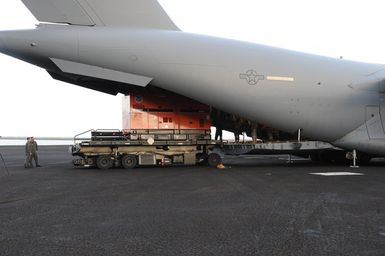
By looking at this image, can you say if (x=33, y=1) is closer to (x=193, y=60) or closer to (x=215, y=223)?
(x=193, y=60)

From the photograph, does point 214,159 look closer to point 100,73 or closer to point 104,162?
point 104,162

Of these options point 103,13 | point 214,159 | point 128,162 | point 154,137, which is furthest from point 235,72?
point 128,162

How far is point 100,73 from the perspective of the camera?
14289mm

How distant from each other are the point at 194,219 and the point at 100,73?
9854mm

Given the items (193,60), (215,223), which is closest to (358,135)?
(193,60)

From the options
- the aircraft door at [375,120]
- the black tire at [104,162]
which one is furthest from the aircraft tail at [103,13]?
the aircraft door at [375,120]

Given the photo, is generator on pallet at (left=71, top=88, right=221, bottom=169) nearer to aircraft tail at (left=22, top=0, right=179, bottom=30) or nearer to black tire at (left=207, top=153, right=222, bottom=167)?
black tire at (left=207, top=153, right=222, bottom=167)

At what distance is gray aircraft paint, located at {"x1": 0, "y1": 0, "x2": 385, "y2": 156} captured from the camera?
14.0 metres

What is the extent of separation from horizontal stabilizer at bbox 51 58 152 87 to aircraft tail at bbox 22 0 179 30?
5.60ft

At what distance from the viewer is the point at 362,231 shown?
5.10 metres

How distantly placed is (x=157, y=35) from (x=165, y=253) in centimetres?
1189

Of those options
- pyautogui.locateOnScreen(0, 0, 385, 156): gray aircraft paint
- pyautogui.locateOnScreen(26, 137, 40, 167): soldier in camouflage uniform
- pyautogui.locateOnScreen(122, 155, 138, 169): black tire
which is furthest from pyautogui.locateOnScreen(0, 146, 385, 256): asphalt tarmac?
pyautogui.locateOnScreen(26, 137, 40, 167): soldier in camouflage uniform

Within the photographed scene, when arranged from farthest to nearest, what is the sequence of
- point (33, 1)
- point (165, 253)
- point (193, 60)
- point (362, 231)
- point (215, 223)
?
point (193, 60) → point (33, 1) → point (215, 223) → point (362, 231) → point (165, 253)

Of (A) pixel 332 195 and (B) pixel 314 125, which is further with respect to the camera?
(B) pixel 314 125
